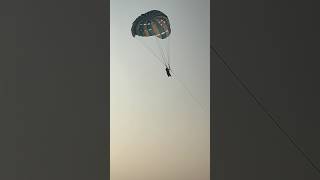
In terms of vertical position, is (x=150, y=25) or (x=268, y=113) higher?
(x=150, y=25)

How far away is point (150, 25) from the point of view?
215 inches

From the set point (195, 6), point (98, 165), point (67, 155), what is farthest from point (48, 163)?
point (195, 6)

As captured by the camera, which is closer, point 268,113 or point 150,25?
point 268,113

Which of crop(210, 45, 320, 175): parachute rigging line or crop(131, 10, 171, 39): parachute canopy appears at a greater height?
crop(131, 10, 171, 39): parachute canopy

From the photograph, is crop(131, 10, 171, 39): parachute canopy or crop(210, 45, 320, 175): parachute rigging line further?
crop(131, 10, 171, 39): parachute canopy

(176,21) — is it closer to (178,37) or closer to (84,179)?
(178,37)

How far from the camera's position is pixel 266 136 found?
246 cm

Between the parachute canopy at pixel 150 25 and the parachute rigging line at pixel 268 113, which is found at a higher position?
the parachute canopy at pixel 150 25

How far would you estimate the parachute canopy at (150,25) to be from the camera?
17.7ft

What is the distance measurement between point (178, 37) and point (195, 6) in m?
0.63

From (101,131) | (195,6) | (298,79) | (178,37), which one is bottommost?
(101,131)

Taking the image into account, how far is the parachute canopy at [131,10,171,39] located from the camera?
5.40 metres

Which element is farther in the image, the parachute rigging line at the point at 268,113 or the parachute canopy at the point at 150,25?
the parachute canopy at the point at 150,25

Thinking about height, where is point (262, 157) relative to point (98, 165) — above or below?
below
